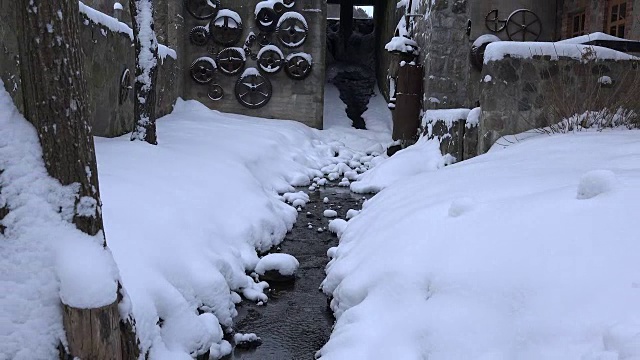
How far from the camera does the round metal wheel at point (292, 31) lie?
13.7 m

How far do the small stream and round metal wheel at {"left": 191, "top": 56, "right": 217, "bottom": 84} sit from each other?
8.61 metres

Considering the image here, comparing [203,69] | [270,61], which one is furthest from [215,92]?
[270,61]

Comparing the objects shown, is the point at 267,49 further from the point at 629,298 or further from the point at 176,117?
the point at 629,298

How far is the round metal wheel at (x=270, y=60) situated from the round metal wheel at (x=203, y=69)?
1152 millimetres

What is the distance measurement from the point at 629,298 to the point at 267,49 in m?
12.4

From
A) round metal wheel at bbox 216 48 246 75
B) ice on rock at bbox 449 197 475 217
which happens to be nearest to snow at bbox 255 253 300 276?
ice on rock at bbox 449 197 475 217

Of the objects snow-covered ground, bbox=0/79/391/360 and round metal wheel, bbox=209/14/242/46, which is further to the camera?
round metal wheel, bbox=209/14/242/46

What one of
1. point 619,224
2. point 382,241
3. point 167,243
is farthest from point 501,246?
point 167,243

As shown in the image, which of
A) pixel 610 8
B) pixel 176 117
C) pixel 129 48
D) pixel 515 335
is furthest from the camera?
pixel 176 117

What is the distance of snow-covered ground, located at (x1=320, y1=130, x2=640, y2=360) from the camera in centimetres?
213

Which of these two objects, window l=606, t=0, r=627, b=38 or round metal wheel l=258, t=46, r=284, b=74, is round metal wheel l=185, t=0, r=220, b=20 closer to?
round metal wheel l=258, t=46, r=284, b=74

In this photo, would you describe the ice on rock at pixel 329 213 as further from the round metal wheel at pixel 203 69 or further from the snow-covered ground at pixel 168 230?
the round metal wheel at pixel 203 69

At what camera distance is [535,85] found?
6.08 meters

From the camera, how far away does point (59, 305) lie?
226cm
